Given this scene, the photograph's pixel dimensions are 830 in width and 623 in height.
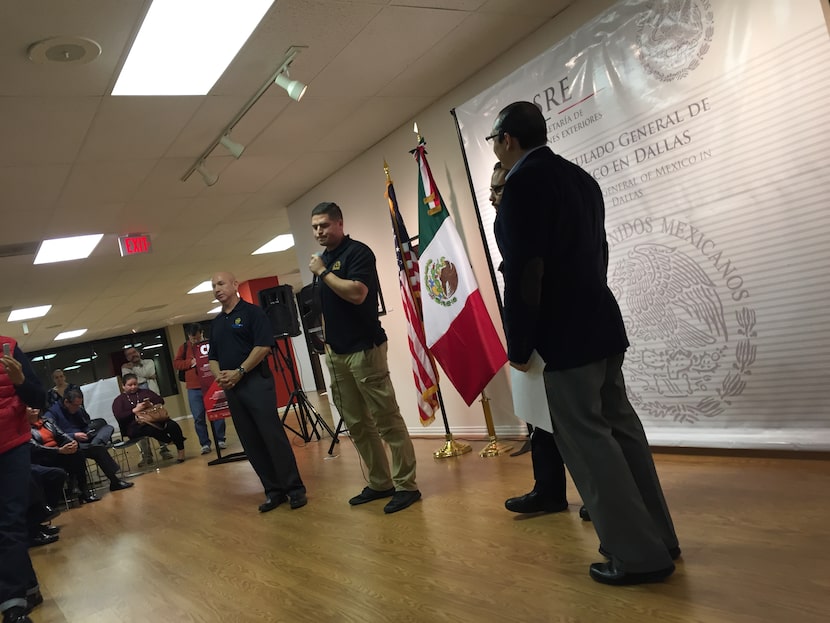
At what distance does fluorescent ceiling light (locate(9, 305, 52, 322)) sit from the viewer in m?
9.84

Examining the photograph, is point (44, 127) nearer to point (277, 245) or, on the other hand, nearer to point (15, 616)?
point (15, 616)

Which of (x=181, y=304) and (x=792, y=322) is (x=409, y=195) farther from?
(x=181, y=304)

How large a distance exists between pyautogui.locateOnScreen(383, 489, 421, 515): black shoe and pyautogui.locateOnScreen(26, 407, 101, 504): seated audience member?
3818 millimetres

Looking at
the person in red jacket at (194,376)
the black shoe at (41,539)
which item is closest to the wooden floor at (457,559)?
the black shoe at (41,539)

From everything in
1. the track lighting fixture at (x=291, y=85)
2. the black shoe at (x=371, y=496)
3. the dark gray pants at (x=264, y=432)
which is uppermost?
the track lighting fixture at (x=291, y=85)

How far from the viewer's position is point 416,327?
4586 millimetres

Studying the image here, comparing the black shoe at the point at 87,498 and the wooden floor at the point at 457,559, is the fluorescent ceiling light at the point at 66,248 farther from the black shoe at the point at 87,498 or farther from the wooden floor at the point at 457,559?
the wooden floor at the point at 457,559

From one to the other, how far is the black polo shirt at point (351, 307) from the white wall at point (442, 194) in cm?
162

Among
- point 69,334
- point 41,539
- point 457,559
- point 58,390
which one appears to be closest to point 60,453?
point 58,390

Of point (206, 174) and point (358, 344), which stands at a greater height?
point (206, 174)

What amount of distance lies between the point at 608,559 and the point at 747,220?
1.73 m

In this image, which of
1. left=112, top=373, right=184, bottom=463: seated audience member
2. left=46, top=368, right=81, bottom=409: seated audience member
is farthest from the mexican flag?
left=112, top=373, right=184, bottom=463: seated audience member

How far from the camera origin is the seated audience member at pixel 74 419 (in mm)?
6188

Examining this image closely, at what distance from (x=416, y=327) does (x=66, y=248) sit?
4.26m
